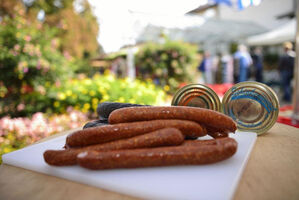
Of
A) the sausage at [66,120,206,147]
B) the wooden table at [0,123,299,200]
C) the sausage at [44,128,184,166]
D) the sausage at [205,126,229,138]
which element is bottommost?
the wooden table at [0,123,299,200]

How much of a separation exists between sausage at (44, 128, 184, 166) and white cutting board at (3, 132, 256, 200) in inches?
2.0

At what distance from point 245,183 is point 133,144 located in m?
0.63

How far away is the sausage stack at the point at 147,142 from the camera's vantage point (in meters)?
1.17

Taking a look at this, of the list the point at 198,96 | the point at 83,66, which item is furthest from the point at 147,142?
the point at 83,66

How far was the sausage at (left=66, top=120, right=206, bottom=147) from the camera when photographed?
4.31 feet

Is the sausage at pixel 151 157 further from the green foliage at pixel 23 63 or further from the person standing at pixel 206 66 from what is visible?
the person standing at pixel 206 66

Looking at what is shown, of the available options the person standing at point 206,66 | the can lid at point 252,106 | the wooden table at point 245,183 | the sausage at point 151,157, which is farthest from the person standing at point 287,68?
the sausage at point 151,157

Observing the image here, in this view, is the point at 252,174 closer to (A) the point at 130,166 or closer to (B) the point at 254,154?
(B) the point at 254,154

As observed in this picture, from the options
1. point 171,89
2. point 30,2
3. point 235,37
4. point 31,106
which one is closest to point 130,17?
point 171,89

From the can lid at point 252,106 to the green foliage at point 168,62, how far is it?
23.2 feet

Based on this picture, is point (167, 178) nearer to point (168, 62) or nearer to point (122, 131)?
point (122, 131)

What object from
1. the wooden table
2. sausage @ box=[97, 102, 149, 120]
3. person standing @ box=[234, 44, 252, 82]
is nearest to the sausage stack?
the wooden table

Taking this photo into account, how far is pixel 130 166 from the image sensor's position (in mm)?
1203

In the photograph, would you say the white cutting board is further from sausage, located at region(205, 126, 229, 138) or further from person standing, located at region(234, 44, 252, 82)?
person standing, located at region(234, 44, 252, 82)
